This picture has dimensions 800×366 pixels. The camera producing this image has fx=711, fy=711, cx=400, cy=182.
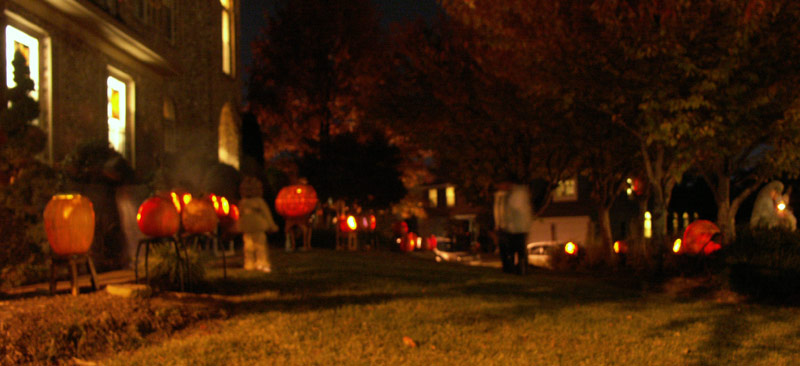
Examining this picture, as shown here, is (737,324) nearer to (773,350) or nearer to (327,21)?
(773,350)

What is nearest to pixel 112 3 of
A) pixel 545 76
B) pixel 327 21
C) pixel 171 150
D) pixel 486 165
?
pixel 171 150

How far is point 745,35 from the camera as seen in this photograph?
1174 centimetres

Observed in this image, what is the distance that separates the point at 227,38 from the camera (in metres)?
19.5

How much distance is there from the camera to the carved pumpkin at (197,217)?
943cm

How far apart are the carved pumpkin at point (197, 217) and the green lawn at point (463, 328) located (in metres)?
0.81

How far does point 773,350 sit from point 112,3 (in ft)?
35.4

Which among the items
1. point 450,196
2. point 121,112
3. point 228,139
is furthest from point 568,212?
point 121,112

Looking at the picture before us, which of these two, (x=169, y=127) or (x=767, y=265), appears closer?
(x=767, y=265)

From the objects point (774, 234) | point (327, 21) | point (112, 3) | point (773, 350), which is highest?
point (327, 21)

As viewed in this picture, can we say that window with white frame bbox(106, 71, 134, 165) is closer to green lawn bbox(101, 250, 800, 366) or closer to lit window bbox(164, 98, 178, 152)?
lit window bbox(164, 98, 178, 152)

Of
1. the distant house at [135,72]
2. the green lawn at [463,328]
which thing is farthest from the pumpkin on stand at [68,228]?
the distant house at [135,72]

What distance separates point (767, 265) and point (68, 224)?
876cm

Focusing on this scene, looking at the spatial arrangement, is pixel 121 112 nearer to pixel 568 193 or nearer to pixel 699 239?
pixel 699 239

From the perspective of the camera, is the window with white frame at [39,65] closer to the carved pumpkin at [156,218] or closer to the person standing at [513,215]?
the carved pumpkin at [156,218]
